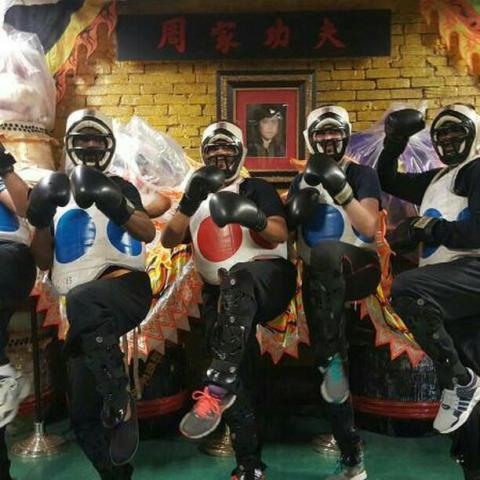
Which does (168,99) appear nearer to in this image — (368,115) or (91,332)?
(368,115)

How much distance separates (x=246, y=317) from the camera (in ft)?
7.34

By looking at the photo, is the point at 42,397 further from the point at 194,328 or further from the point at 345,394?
the point at 345,394

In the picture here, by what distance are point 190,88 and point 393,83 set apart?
1396mm

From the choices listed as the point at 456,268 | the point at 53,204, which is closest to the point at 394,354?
the point at 456,268

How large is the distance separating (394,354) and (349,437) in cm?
73

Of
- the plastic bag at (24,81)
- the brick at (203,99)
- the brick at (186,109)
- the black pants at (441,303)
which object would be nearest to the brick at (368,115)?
the brick at (203,99)

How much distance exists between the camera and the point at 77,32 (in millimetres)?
3916

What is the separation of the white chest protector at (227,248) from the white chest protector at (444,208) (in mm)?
609

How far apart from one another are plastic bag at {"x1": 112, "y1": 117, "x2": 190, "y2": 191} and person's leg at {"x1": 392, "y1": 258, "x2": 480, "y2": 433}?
1.70m

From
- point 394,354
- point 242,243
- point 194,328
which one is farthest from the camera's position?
point 194,328

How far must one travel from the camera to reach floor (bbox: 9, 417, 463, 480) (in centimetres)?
281

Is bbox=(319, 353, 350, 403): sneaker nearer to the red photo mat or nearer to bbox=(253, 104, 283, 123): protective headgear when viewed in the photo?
the red photo mat

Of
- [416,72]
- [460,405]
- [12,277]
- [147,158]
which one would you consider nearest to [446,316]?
[460,405]

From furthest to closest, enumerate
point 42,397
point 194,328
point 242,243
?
point 194,328
point 42,397
point 242,243
